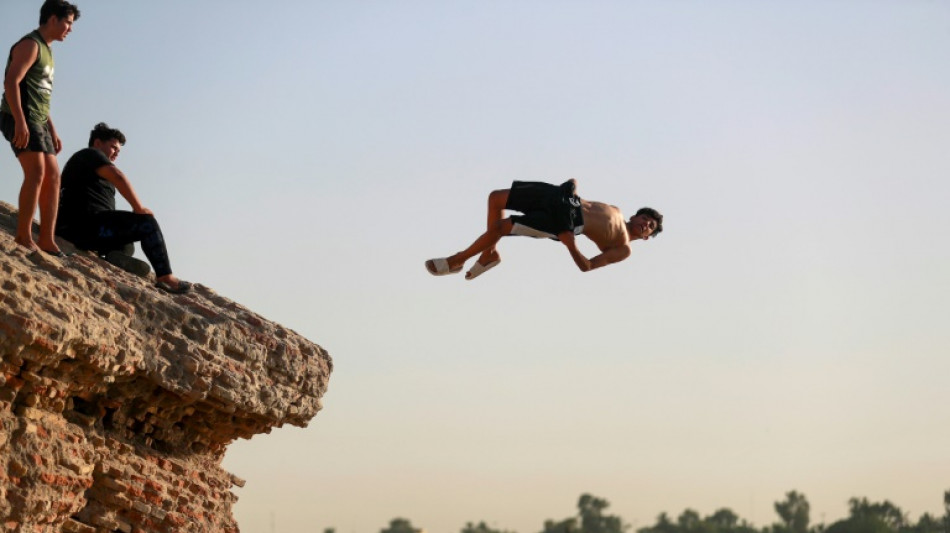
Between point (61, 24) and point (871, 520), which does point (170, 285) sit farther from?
point (871, 520)

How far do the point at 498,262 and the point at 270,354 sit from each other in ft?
7.57

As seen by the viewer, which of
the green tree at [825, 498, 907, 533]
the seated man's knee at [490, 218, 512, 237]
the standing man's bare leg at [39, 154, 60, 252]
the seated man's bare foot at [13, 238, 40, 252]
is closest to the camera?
the seated man's bare foot at [13, 238, 40, 252]

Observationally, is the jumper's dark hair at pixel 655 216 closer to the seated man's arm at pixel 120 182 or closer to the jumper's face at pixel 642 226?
the jumper's face at pixel 642 226

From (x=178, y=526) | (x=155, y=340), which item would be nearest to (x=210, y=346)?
(x=155, y=340)

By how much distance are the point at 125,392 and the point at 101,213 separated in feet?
5.42

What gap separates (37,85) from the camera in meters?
11.5

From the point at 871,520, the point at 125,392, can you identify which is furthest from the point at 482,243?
the point at 871,520

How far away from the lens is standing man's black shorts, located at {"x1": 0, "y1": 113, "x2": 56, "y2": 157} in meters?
11.4

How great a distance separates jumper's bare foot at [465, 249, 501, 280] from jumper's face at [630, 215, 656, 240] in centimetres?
116

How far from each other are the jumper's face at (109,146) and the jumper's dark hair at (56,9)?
1281 mm

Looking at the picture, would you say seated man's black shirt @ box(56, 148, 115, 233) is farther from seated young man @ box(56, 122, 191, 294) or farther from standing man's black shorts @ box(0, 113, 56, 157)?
standing man's black shorts @ box(0, 113, 56, 157)

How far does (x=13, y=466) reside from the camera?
1016 cm

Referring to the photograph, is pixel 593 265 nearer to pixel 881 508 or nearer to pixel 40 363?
pixel 40 363

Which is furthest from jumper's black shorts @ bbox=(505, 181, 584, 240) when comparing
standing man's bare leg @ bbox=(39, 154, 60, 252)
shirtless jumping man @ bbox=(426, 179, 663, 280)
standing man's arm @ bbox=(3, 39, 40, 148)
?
standing man's arm @ bbox=(3, 39, 40, 148)
